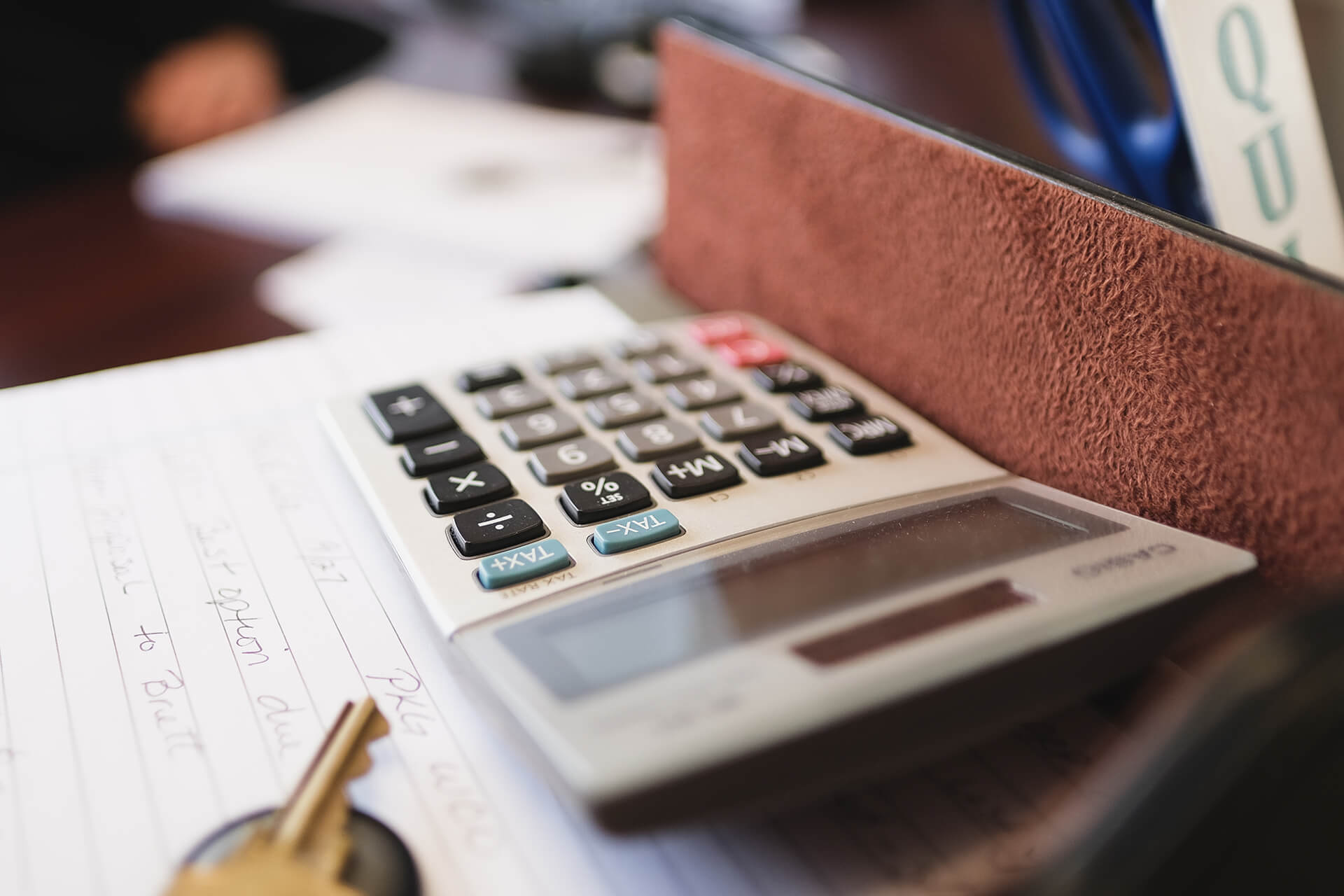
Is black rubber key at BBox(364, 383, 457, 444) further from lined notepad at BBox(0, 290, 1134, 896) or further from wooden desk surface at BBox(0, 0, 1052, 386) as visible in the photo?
wooden desk surface at BBox(0, 0, 1052, 386)

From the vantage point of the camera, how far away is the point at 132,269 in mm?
515

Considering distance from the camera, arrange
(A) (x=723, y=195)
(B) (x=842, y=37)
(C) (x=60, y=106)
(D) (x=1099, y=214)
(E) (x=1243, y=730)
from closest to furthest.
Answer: (E) (x=1243, y=730) < (D) (x=1099, y=214) < (A) (x=723, y=195) < (C) (x=60, y=106) < (B) (x=842, y=37)

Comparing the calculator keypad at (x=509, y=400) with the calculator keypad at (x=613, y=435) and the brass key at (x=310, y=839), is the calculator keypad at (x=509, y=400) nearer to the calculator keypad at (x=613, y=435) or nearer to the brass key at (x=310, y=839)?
the calculator keypad at (x=613, y=435)

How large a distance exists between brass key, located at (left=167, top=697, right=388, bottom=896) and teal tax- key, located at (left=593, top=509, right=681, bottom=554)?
0.06 metres

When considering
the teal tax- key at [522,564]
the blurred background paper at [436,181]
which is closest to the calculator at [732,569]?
the teal tax- key at [522,564]

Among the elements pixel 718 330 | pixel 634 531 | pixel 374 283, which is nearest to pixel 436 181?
pixel 374 283

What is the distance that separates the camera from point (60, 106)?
2.10ft

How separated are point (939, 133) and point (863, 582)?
5.2 inches

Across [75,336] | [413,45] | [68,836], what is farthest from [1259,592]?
[413,45]

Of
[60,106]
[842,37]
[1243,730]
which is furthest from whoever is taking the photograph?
[842,37]

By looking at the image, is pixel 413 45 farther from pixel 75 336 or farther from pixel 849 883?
pixel 849 883

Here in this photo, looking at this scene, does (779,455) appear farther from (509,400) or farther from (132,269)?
(132,269)

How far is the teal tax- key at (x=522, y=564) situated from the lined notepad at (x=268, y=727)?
3 centimetres

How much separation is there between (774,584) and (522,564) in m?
0.06
